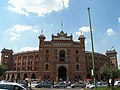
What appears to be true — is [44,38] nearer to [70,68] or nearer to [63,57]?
[63,57]

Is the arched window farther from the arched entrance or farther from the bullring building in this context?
the arched entrance

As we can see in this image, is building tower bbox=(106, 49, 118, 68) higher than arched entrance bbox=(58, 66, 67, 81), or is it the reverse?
building tower bbox=(106, 49, 118, 68)

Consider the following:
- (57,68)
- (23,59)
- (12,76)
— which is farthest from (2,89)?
(23,59)

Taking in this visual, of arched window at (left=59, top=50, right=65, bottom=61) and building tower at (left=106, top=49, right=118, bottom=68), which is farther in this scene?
building tower at (left=106, top=49, right=118, bottom=68)

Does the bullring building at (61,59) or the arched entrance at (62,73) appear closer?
the bullring building at (61,59)

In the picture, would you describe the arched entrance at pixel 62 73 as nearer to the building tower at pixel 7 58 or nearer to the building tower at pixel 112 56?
the building tower at pixel 7 58

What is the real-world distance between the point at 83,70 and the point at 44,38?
19.8 meters

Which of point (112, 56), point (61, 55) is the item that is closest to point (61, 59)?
point (61, 55)

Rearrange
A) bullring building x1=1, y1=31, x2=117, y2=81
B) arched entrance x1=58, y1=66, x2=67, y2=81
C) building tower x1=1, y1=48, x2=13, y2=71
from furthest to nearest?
building tower x1=1, y1=48, x2=13, y2=71 → arched entrance x1=58, y1=66, x2=67, y2=81 → bullring building x1=1, y1=31, x2=117, y2=81

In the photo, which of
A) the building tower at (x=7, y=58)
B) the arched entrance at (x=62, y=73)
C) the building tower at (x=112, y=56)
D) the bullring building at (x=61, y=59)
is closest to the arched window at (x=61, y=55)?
the bullring building at (x=61, y=59)

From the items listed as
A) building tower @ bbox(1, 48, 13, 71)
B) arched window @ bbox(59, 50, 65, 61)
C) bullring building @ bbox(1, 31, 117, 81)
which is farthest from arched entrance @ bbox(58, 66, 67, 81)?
building tower @ bbox(1, 48, 13, 71)

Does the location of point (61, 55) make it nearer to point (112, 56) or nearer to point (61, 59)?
point (61, 59)

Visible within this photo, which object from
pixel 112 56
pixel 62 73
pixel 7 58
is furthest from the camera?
pixel 112 56

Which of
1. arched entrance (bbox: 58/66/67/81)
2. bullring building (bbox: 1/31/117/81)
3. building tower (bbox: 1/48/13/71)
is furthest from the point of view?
building tower (bbox: 1/48/13/71)
